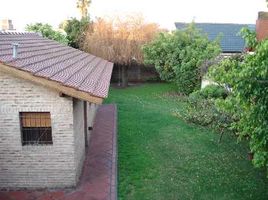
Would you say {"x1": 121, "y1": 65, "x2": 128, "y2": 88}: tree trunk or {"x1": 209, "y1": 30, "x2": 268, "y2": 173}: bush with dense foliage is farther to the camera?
{"x1": 121, "y1": 65, "x2": 128, "y2": 88}: tree trunk

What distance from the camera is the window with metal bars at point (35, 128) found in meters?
8.98

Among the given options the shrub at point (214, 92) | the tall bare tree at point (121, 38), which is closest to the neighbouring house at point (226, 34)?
the tall bare tree at point (121, 38)

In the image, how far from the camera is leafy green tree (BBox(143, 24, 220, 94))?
869 inches

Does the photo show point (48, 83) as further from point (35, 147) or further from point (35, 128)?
point (35, 147)

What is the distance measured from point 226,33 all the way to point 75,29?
1499cm

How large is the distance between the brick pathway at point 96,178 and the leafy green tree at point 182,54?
1003 centimetres

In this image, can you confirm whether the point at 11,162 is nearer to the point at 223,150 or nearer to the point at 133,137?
the point at 133,137

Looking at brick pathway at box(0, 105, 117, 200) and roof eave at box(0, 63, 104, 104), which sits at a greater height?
roof eave at box(0, 63, 104, 104)

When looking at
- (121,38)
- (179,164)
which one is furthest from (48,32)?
(179,164)

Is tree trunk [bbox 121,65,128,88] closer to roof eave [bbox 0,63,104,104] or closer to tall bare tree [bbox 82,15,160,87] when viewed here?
tall bare tree [bbox 82,15,160,87]

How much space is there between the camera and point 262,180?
400 inches

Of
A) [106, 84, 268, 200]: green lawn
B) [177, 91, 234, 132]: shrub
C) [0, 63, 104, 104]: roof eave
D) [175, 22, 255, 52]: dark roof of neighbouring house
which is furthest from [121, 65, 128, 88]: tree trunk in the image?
[0, 63, 104, 104]: roof eave

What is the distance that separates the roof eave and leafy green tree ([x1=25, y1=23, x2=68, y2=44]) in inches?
783

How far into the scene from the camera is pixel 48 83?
823 cm
